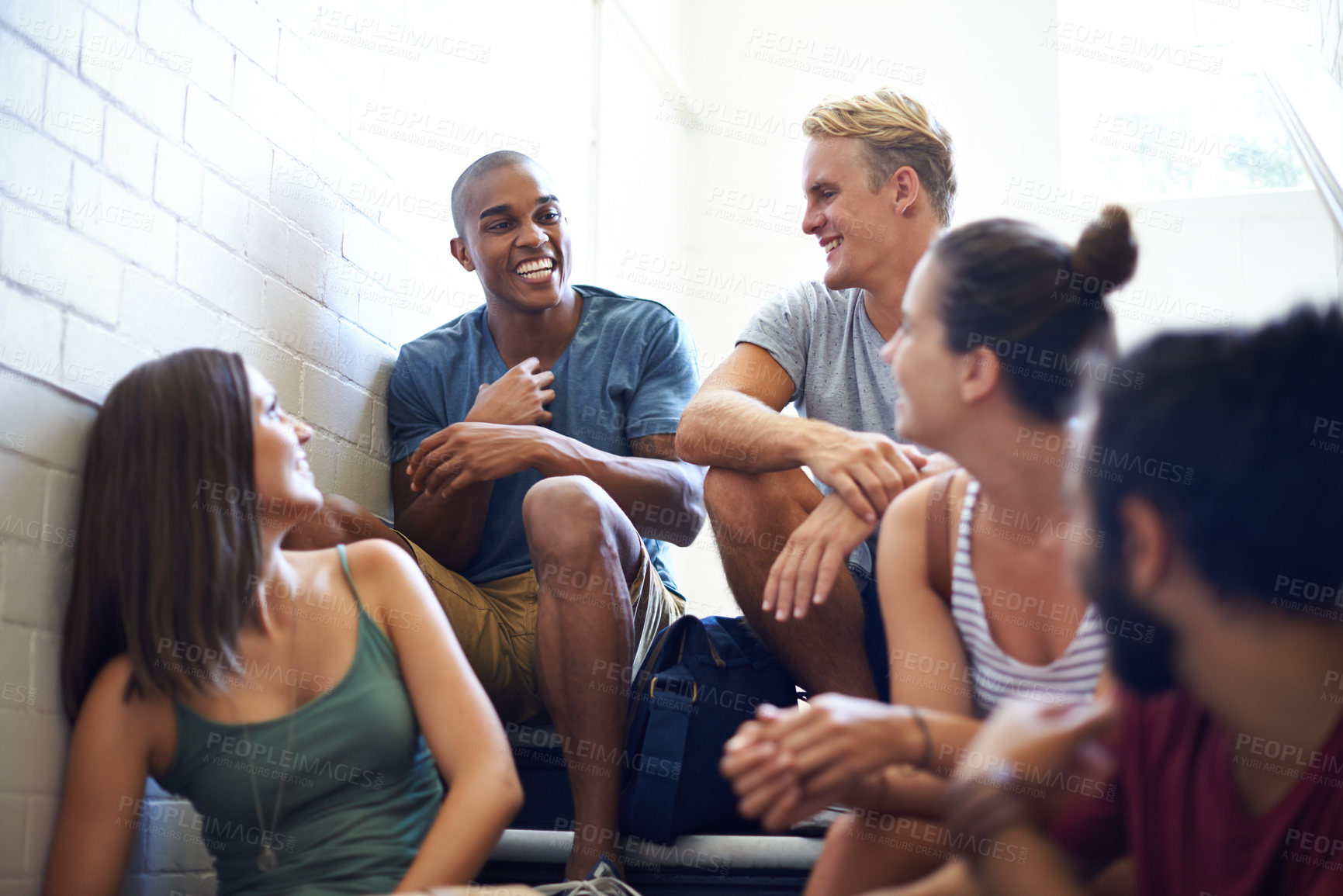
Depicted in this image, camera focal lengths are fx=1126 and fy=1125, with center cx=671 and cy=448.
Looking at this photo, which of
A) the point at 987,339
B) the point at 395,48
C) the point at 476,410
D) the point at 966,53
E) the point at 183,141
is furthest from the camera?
the point at 966,53

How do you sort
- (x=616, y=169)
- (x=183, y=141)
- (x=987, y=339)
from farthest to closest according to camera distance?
1. (x=616, y=169)
2. (x=183, y=141)
3. (x=987, y=339)

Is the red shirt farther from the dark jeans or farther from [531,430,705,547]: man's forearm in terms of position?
[531,430,705,547]: man's forearm

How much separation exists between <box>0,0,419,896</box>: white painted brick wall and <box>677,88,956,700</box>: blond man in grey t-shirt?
0.73m

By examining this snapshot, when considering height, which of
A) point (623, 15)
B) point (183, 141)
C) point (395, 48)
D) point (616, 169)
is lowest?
point (183, 141)

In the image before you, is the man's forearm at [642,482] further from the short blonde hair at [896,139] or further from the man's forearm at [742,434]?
the short blonde hair at [896,139]

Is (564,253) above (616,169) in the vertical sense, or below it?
below

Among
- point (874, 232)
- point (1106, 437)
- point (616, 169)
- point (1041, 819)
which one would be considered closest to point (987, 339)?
point (1106, 437)

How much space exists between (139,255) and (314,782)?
0.79 m

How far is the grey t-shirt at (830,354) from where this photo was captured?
6.61 feet

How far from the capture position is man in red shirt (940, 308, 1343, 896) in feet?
2.56

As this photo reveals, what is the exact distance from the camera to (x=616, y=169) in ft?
13.1

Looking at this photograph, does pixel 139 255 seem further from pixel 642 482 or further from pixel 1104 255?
pixel 1104 255

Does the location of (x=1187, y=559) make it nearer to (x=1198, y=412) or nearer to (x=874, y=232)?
(x=1198, y=412)

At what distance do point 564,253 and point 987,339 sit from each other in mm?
1455
